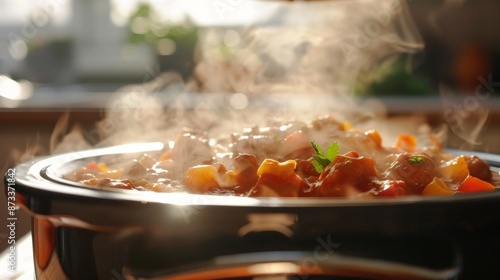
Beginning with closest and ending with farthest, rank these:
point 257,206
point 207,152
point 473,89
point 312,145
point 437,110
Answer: point 257,206
point 312,145
point 207,152
point 437,110
point 473,89

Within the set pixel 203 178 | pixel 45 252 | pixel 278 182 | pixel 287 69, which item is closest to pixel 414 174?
pixel 278 182

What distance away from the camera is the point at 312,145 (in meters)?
1.16

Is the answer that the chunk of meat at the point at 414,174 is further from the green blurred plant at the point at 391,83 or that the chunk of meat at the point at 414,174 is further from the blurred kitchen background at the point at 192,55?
the green blurred plant at the point at 391,83

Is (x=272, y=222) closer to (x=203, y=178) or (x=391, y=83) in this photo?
(x=203, y=178)

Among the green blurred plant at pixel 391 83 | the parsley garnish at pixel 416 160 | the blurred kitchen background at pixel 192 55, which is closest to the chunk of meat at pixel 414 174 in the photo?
the parsley garnish at pixel 416 160

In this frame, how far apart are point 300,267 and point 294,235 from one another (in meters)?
0.05

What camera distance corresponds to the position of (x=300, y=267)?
2.49ft

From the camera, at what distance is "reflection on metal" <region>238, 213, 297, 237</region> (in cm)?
74

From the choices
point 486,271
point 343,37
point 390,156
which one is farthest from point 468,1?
point 486,271

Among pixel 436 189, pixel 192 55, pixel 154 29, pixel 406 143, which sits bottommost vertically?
pixel 436 189

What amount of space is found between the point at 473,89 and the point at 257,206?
4.08 metres

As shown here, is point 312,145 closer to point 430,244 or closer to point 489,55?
point 430,244

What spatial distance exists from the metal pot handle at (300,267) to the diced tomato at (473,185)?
325mm

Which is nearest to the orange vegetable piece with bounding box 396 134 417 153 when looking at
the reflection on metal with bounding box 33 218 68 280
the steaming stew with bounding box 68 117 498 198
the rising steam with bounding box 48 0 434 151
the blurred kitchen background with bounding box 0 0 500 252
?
the steaming stew with bounding box 68 117 498 198
